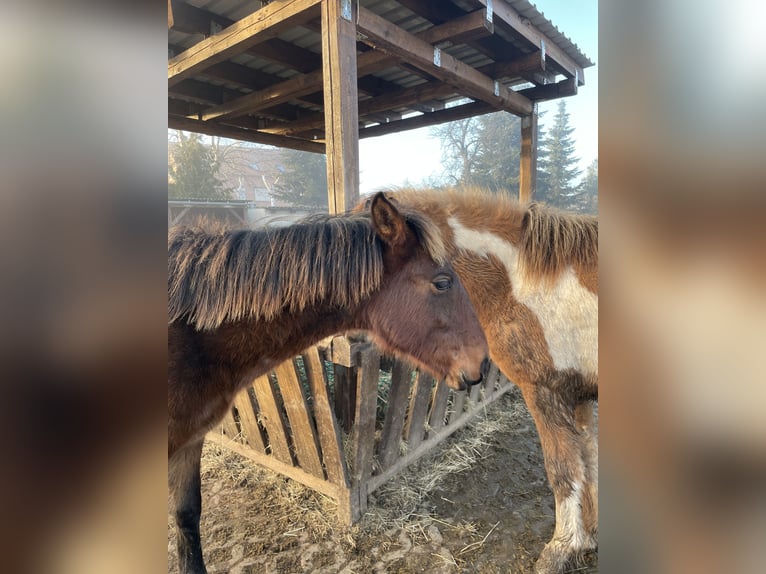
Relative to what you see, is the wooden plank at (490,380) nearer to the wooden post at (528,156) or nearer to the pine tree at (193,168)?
the wooden post at (528,156)

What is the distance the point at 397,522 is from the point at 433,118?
3.97 m

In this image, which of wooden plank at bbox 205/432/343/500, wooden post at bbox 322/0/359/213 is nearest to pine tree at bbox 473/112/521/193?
wooden post at bbox 322/0/359/213

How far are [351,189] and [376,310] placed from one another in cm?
77

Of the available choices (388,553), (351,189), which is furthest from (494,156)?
(388,553)

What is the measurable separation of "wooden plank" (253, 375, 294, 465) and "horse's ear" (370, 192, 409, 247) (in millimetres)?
1342

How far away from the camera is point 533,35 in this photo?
9.09 ft

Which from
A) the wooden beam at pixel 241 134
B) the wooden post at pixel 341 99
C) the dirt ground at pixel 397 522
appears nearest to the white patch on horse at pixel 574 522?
the dirt ground at pixel 397 522

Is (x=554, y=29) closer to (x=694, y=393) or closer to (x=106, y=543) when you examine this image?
(x=694, y=393)

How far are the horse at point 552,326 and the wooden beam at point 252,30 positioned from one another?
1202mm

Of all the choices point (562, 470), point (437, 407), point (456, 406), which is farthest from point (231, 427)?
point (562, 470)

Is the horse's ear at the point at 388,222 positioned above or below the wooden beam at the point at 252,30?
below

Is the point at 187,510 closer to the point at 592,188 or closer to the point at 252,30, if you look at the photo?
the point at 592,188

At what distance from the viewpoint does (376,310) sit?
5.07ft

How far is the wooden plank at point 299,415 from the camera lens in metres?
2.14
